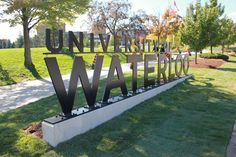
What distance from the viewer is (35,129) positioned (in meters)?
5.12

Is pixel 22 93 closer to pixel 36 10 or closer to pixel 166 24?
pixel 36 10

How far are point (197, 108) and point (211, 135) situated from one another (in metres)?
2.08

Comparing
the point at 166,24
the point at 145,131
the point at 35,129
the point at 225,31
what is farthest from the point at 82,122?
the point at 166,24

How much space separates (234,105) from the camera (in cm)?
764

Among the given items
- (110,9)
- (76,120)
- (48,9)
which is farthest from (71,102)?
(110,9)

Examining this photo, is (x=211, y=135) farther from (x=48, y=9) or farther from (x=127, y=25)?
(x=127, y=25)

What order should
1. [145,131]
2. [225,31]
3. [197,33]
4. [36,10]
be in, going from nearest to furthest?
[145,131] → [36,10] → [197,33] → [225,31]

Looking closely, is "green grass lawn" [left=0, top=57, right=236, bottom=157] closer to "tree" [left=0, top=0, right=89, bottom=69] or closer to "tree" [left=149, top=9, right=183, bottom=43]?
"tree" [left=0, top=0, right=89, bottom=69]

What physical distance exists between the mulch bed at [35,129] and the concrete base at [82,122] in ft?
1.00

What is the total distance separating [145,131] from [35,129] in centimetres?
204

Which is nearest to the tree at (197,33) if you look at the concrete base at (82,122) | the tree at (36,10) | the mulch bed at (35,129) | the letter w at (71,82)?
the tree at (36,10)

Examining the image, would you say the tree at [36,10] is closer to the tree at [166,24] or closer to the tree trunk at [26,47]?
the tree trunk at [26,47]

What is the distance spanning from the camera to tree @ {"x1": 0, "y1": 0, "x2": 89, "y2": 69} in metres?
13.2

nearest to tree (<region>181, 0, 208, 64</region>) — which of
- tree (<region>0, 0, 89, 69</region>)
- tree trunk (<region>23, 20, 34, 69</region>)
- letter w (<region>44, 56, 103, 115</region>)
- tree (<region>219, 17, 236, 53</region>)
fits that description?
tree (<region>219, 17, 236, 53</region>)
